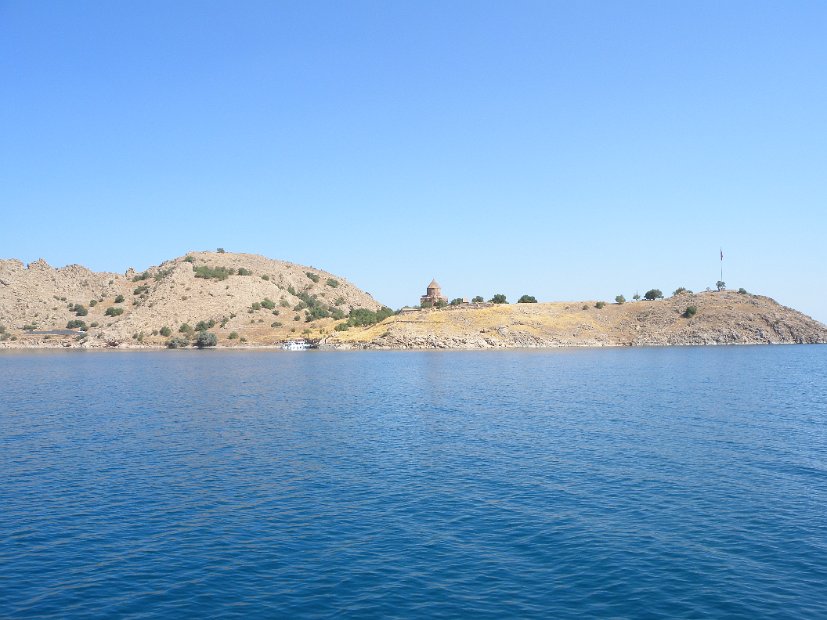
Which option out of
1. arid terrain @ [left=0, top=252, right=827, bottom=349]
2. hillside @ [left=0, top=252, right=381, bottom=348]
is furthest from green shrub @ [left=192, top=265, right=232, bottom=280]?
arid terrain @ [left=0, top=252, right=827, bottom=349]

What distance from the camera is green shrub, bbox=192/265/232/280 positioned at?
190 metres

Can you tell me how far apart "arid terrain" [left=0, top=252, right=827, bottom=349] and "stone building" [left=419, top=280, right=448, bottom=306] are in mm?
13894

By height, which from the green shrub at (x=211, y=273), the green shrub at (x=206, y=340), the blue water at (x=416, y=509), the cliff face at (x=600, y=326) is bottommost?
the blue water at (x=416, y=509)

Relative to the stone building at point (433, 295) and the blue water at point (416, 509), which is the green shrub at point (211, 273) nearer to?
the stone building at point (433, 295)

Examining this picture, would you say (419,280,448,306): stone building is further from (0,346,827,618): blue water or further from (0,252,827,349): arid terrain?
(0,346,827,618): blue water

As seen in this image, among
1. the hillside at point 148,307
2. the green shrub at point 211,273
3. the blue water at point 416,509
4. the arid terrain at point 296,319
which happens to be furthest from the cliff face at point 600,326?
the blue water at point 416,509

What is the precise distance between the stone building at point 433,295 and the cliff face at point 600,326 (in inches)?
651

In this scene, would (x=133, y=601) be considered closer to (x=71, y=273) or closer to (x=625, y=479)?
(x=625, y=479)

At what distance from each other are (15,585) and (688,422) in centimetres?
3833

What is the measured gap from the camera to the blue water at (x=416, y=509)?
17266 millimetres

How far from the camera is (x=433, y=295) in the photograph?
171000 mm

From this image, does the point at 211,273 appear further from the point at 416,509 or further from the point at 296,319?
the point at 416,509

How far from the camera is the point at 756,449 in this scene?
33938 mm

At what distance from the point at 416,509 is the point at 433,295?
14717cm
